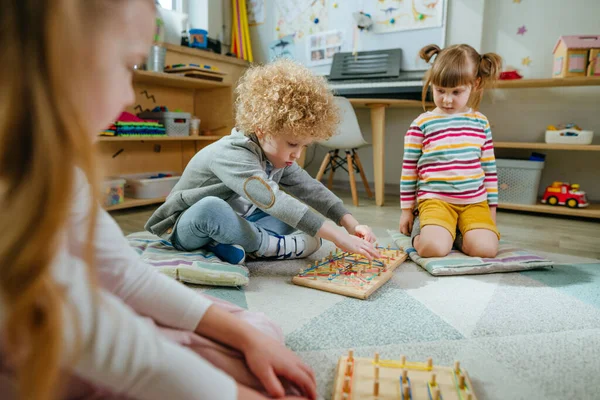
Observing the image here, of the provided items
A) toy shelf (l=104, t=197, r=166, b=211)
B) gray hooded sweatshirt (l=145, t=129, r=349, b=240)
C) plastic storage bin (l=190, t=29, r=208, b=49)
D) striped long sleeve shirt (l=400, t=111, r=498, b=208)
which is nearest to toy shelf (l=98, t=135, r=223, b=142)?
toy shelf (l=104, t=197, r=166, b=211)

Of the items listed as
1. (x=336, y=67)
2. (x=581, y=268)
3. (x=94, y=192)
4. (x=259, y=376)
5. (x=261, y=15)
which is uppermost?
(x=261, y=15)

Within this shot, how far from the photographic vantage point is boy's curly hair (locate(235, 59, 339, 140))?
3.78 ft

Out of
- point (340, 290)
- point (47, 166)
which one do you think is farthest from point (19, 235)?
point (340, 290)

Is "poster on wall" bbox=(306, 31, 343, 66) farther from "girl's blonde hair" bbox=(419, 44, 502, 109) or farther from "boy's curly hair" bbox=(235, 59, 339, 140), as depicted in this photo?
"boy's curly hair" bbox=(235, 59, 339, 140)

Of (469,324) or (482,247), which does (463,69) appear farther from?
(469,324)

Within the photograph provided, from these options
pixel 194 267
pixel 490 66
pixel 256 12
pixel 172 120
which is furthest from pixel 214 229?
pixel 256 12

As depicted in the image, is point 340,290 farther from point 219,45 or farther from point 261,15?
point 261,15

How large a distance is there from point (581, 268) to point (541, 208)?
3.17 ft

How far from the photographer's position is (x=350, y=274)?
3.86 ft

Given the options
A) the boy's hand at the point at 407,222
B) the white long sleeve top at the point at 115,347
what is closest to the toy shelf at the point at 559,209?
the boy's hand at the point at 407,222

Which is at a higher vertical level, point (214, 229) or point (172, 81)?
point (172, 81)

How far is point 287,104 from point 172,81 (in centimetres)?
158

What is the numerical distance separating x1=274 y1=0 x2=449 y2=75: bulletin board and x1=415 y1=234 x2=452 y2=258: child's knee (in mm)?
1682

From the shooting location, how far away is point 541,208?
A: 7.30ft
